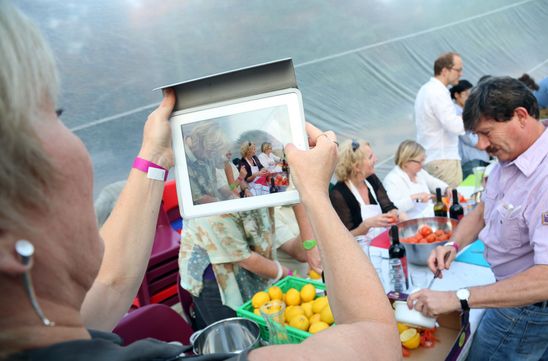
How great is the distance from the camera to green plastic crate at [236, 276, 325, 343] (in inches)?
59.3

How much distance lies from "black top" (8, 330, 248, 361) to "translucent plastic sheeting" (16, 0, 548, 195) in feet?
8.34

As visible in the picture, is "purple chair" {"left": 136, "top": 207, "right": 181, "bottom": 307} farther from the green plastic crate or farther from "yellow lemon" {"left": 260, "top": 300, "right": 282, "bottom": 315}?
"yellow lemon" {"left": 260, "top": 300, "right": 282, "bottom": 315}

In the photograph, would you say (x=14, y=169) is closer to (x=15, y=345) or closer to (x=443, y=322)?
(x=15, y=345)

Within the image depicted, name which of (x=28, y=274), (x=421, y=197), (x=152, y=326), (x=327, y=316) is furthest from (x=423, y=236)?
(x=28, y=274)

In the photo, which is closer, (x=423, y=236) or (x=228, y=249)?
(x=228, y=249)

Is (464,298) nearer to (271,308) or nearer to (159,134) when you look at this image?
(271,308)

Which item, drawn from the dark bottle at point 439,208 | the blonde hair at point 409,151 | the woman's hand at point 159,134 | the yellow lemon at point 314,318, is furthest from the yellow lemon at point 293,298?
the blonde hair at point 409,151

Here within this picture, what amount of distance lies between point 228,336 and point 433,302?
0.81 metres

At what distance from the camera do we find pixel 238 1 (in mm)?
5211

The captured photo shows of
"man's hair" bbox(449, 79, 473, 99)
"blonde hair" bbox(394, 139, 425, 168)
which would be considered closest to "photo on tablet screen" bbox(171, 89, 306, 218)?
"blonde hair" bbox(394, 139, 425, 168)

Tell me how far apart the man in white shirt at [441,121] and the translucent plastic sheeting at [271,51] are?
1770mm

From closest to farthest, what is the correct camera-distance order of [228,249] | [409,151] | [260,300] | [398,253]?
[260,300] → [228,249] → [398,253] → [409,151]

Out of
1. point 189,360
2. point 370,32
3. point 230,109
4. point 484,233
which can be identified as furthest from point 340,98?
point 189,360

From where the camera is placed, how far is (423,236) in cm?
239
